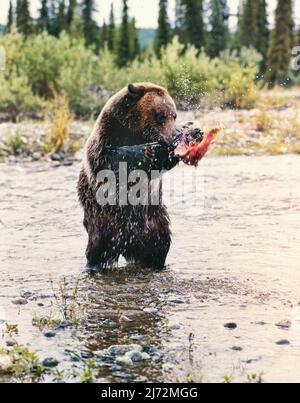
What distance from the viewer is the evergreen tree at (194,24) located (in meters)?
37.6

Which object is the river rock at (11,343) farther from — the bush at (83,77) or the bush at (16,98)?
the bush at (83,77)

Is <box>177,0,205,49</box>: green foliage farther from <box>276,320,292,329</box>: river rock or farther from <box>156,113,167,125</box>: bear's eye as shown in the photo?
<box>276,320,292,329</box>: river rock

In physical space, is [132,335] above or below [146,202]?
below

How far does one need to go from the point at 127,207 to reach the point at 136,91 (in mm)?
788

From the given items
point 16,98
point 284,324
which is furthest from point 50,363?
point 16,98

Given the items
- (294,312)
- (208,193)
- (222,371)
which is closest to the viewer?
(222,371)

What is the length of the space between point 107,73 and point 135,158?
12316 mm

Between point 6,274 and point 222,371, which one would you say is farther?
point 6,274

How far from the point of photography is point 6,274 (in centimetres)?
575

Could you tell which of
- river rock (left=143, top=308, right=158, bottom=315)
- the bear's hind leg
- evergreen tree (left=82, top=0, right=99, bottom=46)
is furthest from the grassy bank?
evergreen tree (left=82, top=0, right=99, bottom=46)

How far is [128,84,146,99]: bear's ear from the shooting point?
18.3 ft

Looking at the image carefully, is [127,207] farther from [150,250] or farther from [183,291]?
[183,291]

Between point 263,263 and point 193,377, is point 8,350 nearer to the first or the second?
point 193,377
